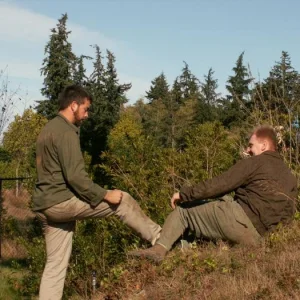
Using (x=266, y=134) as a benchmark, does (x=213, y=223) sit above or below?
below

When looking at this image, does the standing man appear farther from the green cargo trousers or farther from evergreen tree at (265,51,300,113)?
evergreen tree at (265,51,300,113)

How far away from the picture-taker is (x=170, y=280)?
204 inches

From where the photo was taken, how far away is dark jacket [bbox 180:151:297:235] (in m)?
5.59

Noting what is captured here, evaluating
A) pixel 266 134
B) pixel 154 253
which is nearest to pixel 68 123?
pixel 154 253

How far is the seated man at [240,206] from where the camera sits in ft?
18.3

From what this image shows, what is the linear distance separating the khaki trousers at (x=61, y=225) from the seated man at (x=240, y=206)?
482mm

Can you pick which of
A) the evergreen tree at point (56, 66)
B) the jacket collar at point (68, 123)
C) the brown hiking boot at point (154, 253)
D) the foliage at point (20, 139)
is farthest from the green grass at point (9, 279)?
the evergreen tree at point (56, 66)

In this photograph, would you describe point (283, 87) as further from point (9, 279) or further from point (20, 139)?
point (20, 139)

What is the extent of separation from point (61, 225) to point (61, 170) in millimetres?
567

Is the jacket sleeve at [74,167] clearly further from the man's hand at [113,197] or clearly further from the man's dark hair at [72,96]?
the man's dark hair at [72,96]

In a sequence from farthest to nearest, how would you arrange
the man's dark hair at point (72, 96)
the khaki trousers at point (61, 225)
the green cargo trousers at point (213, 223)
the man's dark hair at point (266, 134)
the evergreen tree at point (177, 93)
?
the evergreen tree at point (177, 93) < the man's dark hair at point (266, 134) < the green cargo trousers at point (213, 223) < the man's dark hair at point (72, 96) < the khaki trousers at point (61, 225)

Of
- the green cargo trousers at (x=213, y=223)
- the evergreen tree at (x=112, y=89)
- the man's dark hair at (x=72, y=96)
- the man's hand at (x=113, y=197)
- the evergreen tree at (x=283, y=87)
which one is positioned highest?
the evergreen tree at (x=112, y=89)

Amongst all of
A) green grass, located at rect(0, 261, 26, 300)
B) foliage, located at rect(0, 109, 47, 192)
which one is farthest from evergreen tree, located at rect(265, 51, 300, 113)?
foliage, located at rect(0, 109, 47, 192)

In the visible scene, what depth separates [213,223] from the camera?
5.64 metres
